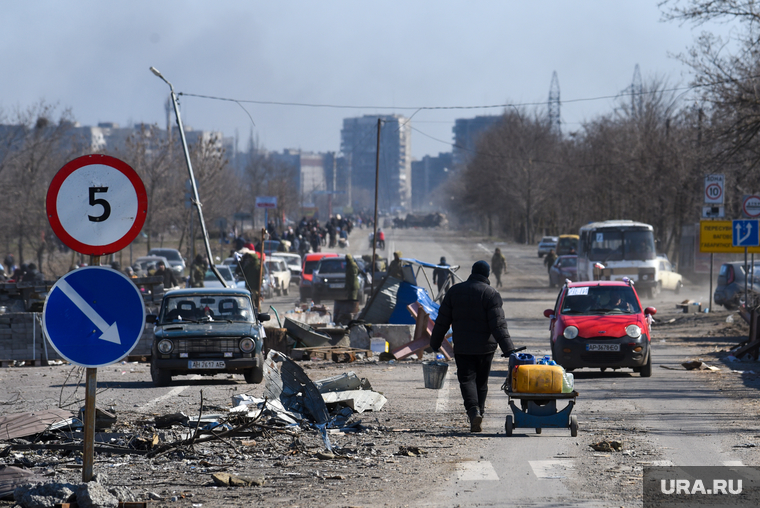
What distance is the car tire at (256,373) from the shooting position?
46.1 ft

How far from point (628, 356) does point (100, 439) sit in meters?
8.82

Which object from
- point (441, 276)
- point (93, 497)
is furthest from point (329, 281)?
point (93, 497)

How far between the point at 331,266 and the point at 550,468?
2799 cm

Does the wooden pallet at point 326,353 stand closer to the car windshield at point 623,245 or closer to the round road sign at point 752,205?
the round road sign at point 752,205

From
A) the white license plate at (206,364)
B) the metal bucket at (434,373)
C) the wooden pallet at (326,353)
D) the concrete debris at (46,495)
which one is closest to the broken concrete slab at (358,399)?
the metal bucket at (434,373)

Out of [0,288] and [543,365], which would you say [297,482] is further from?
[0,288]

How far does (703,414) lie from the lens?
10680 mm

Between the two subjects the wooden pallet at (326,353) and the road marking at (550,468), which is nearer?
the road marking at (550,468)

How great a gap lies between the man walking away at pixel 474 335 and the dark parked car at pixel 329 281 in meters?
24.7

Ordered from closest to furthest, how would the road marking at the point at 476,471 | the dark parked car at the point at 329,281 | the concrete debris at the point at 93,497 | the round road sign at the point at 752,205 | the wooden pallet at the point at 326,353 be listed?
1. the concrete debris at the point at 93,497
2. the road marking at the point at 476,471
3. the wooden pallet at the point at 326,353
4. the round road sign at the point at 752,205
5. the dark parked car at the point at 329,281

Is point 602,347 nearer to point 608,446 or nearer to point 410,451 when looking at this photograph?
point 608,446

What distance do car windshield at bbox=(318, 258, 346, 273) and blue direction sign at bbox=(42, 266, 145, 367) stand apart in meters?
29.5

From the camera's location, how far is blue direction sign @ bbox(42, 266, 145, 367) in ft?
18.0

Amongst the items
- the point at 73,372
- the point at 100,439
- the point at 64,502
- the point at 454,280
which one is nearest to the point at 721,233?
the point at 454,280
